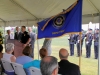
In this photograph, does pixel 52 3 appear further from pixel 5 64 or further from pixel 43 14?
pixel 5 64

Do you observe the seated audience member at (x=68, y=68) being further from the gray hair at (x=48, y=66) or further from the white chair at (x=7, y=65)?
the white chair at (x=7, y=65)

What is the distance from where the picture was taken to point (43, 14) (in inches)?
234

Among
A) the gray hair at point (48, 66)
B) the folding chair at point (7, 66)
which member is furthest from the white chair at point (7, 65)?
the gray hair at point (48, 66)

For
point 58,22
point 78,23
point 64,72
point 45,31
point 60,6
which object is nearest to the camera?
point 64,72

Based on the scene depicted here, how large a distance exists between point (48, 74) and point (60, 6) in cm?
377

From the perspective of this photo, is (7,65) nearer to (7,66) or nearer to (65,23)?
(7,66)

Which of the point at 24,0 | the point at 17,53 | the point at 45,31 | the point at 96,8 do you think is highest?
the point at 24,0

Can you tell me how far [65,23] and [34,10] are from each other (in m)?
2.55


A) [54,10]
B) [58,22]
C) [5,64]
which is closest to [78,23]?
[58,22]

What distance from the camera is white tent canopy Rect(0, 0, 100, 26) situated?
4.54 metres

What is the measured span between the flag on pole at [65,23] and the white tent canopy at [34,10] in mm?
915

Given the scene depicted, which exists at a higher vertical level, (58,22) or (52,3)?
(52,3)

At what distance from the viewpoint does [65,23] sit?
3.66m

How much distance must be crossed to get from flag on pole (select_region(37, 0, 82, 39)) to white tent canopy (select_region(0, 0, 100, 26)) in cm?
91
